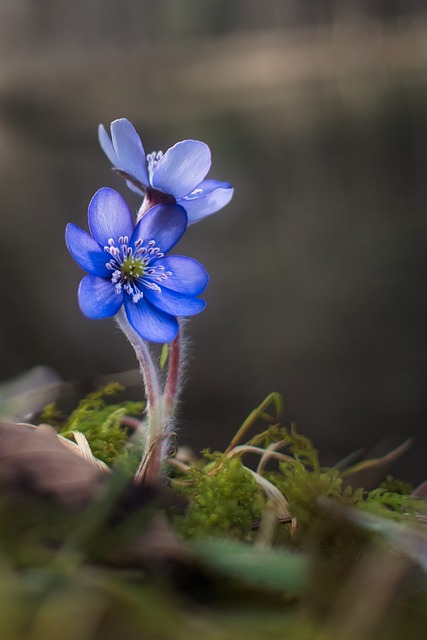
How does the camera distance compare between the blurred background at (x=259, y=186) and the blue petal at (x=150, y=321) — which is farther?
the blurred background at (x=259, y=186)

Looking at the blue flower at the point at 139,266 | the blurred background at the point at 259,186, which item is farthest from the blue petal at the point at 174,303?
the blurred background at the point at 259,186

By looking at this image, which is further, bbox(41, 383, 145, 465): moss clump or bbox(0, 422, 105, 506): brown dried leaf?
bbox(41, 383, 145, 465): moss clump

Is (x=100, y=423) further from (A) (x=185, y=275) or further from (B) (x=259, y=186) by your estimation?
(B) (x=259, y=186)

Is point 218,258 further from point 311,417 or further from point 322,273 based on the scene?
point 311,417

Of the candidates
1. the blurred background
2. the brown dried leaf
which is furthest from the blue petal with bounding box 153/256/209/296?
the blurred background

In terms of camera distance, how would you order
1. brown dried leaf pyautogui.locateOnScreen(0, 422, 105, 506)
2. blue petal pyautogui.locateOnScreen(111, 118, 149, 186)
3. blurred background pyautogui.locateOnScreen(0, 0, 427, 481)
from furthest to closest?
1. blurred background pyautogui.locateOnScreen(0, 0, 427, 481)
2. blue petal pyautogui.locateOnScreen(111, 118, 149, 186)
3. brown dried leaf pyautogui.locateOnScreen(0, 422, 105, 506)

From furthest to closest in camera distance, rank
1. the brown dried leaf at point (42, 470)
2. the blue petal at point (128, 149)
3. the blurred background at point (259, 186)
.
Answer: the blurred background at point (259, 186) → the blue petal at point (128, 149) → the brown dried leaf at point (42, 470)

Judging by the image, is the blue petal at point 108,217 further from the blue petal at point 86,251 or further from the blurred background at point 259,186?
the blurred background at point 259,186

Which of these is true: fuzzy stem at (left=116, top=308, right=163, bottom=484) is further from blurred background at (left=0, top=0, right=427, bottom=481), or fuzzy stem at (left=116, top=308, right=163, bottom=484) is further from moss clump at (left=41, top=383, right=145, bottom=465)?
blurred background at (left=0, top=0, right=427, bottom=481)
